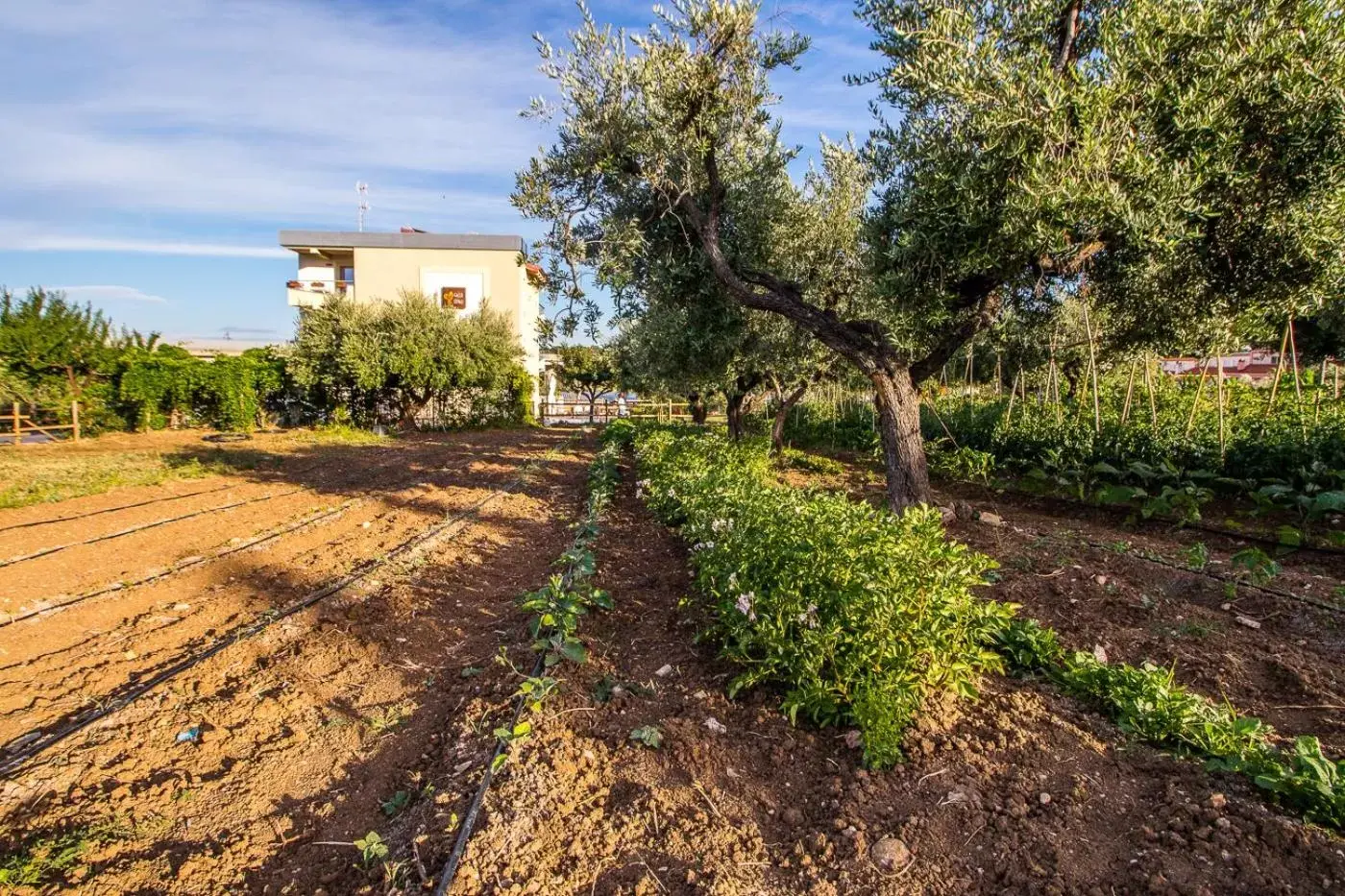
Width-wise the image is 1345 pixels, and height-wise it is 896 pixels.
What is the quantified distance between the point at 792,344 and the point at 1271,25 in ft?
24.9

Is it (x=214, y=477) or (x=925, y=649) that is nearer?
(x=925, y=649)

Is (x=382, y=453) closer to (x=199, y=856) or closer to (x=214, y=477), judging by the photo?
(x=214, y=477)

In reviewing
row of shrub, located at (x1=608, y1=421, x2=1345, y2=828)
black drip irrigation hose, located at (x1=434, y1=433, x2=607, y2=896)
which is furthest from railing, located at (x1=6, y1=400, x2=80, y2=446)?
row of shrub, located at (x1=608, y1=421, x2=1345, y2=828)

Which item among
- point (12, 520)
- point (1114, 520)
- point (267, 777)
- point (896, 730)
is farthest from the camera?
point (12, 520)

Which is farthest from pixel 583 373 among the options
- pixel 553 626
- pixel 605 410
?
pixel 553 626

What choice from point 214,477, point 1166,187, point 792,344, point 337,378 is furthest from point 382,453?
point 1166,187

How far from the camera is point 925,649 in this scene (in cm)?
337

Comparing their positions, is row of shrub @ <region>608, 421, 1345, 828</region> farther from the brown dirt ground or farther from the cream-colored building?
the cream-colored building

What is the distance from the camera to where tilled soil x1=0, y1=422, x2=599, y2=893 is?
3086mm

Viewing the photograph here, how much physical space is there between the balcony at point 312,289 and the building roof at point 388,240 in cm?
188

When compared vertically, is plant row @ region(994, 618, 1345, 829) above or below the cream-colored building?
below

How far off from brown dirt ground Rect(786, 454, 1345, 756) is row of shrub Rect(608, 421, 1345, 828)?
353 millimetres

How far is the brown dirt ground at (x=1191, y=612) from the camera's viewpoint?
3.79 metres

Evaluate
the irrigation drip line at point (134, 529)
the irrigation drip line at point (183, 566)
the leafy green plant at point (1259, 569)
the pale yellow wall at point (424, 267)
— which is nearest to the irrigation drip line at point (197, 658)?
the irrigation drip line at point (183, 566)
